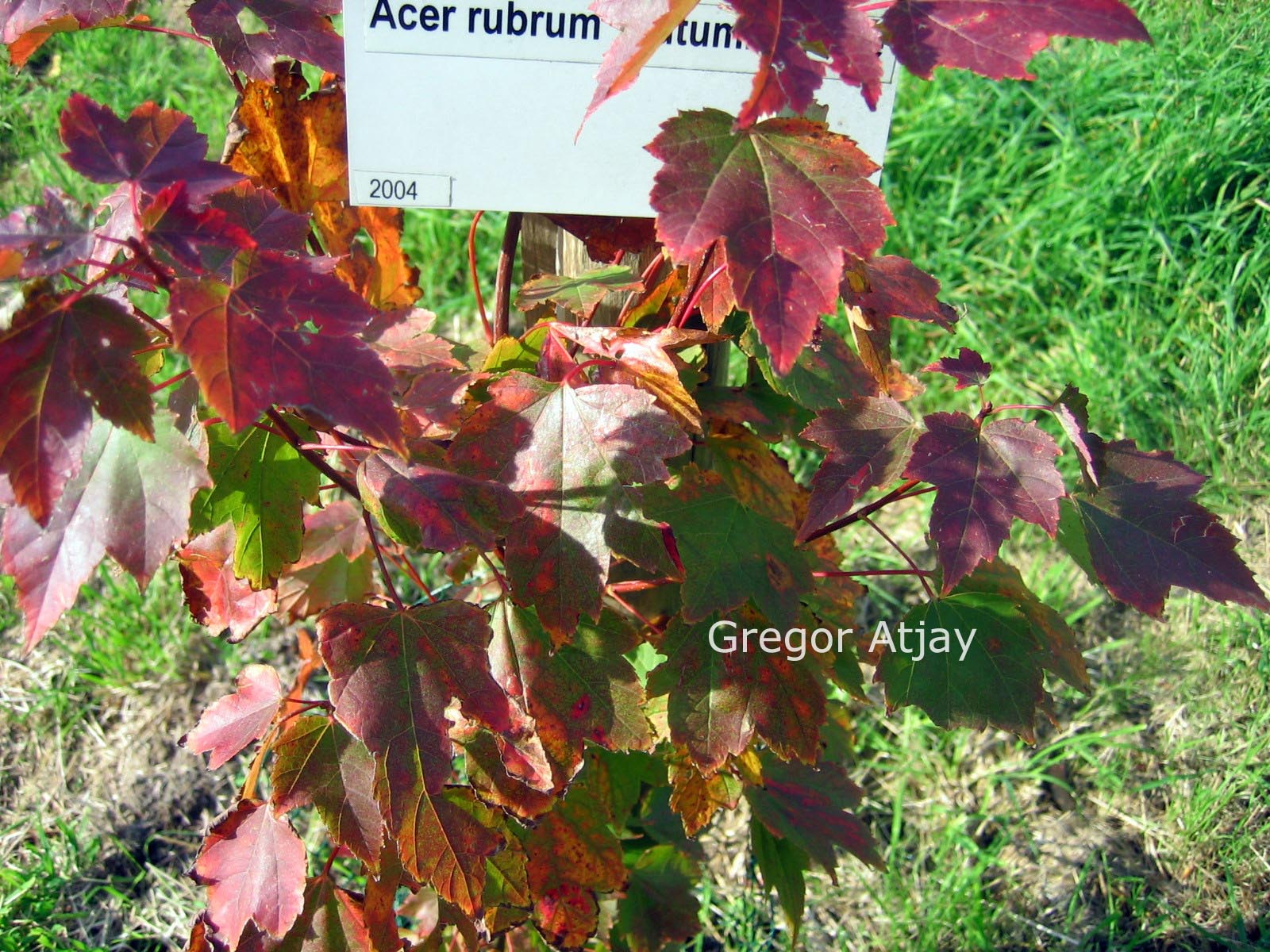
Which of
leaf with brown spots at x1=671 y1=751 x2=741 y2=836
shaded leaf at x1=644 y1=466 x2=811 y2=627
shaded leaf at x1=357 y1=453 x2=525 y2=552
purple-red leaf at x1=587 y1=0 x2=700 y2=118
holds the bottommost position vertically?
leaf with brown spots at x1=671 y1=751 x2=741 y2=836

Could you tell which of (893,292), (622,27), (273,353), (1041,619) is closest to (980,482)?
(893,292)

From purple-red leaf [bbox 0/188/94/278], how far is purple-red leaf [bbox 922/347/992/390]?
81 centimetres

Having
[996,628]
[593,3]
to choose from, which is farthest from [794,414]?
[593,3]

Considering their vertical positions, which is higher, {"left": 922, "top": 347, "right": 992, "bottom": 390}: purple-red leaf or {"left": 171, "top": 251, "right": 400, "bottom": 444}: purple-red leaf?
{"left": 171, "top": 251, "right": 400, "bottom": 444}: purple-red leaf

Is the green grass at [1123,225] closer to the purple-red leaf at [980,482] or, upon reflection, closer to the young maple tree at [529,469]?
the young maple tree at [529,469]

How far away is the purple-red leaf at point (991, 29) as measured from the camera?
32.3 inches

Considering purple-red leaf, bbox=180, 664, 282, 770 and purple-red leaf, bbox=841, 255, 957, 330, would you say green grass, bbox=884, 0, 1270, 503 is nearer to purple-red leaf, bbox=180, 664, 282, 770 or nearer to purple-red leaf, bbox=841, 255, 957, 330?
purple-red leaf, bbox=841, 255, 957, 330

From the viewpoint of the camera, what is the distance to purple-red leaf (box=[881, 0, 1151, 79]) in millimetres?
819

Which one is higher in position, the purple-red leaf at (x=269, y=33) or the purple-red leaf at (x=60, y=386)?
the purple-red leaf at (x=269, y=33)

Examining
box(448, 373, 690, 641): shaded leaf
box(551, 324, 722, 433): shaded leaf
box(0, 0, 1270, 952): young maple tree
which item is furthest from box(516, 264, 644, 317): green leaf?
box(448, 373, 690, 641): shaded leaf

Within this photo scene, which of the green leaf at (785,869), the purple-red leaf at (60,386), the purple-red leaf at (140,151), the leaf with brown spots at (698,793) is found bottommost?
the green leaf at (785,869)

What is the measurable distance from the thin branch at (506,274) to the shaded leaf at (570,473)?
13.1 inches

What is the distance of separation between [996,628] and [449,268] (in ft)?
6.58

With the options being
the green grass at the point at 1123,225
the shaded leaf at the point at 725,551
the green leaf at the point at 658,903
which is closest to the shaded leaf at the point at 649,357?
the shaded leaf at the point at 725,551
